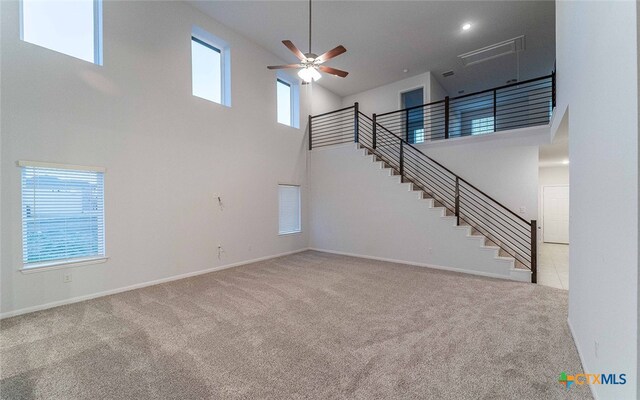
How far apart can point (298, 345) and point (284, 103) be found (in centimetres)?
644

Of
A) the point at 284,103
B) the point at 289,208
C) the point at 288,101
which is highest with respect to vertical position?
the point at 288,101

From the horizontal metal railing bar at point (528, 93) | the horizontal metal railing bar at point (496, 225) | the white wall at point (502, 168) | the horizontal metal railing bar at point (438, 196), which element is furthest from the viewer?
the horizontal metal railing bar at point (438, 196)

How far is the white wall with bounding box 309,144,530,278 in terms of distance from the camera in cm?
509

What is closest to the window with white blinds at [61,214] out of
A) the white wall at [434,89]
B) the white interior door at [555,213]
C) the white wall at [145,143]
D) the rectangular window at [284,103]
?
the white wall at [145,143]

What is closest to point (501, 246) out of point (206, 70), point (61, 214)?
point (206, 70)

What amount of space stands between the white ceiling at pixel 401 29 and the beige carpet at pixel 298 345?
16.9 ft

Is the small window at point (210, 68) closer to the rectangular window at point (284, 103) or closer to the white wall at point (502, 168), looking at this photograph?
the rectangular window at point (284, 103)

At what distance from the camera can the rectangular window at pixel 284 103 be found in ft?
23.5

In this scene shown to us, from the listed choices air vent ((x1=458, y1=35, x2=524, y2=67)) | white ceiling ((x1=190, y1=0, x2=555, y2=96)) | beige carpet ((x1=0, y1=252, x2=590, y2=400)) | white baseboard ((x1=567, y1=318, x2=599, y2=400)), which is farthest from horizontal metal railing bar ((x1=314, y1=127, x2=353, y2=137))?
white baseboard ((x1=567, y1=318, x2=599, y2=400))

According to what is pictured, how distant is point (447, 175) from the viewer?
6.04 metres

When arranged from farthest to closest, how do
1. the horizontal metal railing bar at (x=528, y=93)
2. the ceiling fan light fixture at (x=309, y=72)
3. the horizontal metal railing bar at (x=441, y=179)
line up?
the horizontal metal railing bar at (x=441, y=179), the horizontal metal railing bar at (x=528, y=93), the ceiling fan light fixture at (x=309, y=72)

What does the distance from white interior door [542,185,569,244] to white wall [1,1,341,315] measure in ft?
29.1

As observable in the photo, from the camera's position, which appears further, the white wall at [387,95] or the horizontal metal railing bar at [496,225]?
the white wall at [387,95]

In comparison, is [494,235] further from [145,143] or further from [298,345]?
[145,143]
